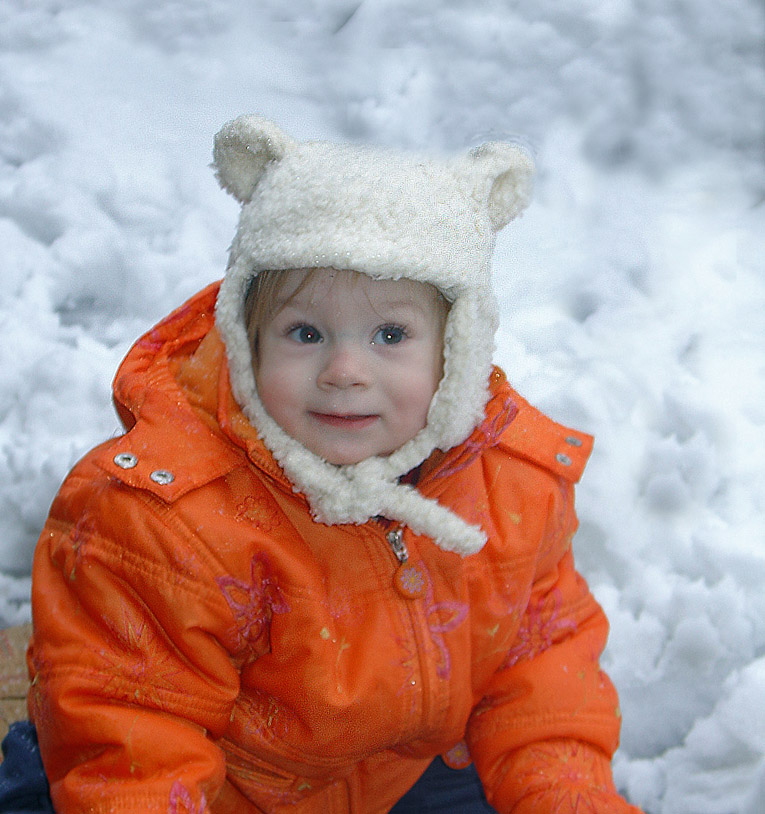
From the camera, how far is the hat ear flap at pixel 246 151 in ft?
3.12

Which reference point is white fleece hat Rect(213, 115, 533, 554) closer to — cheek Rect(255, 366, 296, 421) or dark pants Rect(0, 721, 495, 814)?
cheek Rect(255, 366, 296, 421)

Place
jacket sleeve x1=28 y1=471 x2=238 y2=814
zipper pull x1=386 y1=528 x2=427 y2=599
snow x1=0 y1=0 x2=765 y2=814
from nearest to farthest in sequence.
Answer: jacket sleeve x1=28 y1=471 x2=238 y2=814 → zipper pull x1=386 y1=528 x2=427 y2=599 → snow x1=0 y1=0 x2=765 y2=814

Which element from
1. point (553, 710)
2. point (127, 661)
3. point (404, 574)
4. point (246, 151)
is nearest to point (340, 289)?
point (246, 151)

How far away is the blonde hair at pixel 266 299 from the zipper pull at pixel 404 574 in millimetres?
247

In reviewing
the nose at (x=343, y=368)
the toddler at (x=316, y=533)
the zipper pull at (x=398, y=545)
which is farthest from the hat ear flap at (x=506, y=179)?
the zipper pull at (x=398, y=545)

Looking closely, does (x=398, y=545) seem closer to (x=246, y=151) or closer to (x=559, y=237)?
(x=246, y=151)

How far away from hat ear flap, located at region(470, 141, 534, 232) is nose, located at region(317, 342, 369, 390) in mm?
254

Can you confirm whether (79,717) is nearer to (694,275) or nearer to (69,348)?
(69,348)

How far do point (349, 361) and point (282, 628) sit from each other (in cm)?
31

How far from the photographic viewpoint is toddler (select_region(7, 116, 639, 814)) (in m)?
0.88

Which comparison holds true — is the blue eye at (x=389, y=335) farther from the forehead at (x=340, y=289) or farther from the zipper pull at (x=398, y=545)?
the zipper pull at (x=398, y=545)

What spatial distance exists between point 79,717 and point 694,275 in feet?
5.29

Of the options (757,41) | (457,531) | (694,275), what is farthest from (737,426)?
(757,41)

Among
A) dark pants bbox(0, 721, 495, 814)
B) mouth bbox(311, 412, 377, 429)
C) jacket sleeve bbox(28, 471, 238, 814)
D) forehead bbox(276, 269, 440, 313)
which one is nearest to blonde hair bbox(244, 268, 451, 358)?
forehead bbox(276, 269, 440, 313)
